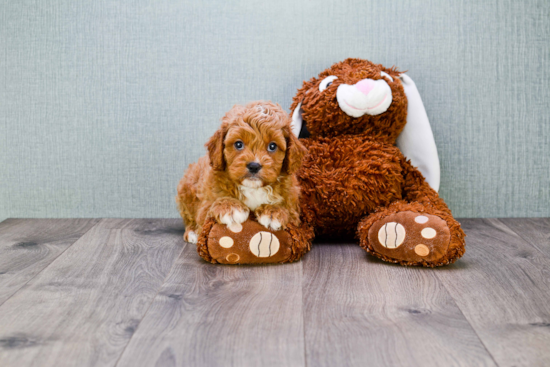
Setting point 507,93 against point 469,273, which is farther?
point 507,93

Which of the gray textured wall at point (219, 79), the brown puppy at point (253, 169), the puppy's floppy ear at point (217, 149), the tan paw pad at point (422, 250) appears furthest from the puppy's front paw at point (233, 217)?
the gray textured wall at point (219, 79)

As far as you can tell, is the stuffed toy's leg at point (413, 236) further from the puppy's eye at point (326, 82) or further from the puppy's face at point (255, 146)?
the puppy's eye at point (326, 82)

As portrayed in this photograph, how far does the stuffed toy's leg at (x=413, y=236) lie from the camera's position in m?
1.51

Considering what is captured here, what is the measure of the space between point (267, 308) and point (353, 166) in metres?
0.67

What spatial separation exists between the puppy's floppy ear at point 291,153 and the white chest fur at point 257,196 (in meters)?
0.09

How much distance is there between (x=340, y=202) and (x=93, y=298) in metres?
0.83

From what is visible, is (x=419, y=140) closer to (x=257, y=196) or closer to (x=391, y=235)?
(x=391, y=235)

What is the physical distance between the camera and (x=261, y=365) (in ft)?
3.26

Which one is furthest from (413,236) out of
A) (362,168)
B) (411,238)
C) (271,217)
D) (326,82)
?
(326,82)

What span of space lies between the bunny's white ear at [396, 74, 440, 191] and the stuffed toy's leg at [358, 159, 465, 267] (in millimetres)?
220

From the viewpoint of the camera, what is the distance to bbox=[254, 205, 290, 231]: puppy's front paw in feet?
5.06

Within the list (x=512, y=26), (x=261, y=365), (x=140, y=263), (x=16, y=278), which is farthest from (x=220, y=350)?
(x=512, y=26)

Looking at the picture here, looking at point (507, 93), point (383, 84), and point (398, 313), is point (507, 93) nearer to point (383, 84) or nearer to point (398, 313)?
point (383, 84)

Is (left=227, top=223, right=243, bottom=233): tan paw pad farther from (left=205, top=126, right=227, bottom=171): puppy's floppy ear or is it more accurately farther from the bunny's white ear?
the bunny's white ear
